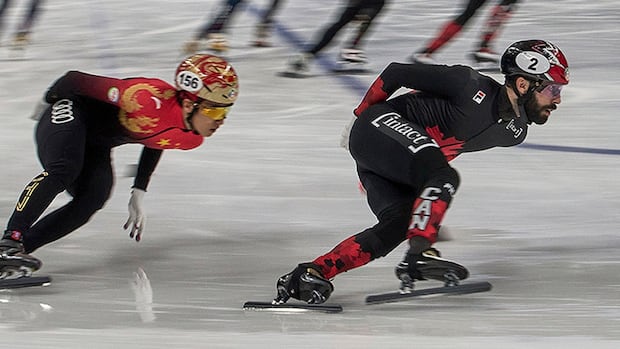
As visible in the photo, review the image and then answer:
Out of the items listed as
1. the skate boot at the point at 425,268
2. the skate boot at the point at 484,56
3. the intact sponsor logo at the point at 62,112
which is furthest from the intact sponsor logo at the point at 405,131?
the skate boot at the point at 484,56

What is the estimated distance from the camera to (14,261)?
3.75 metres

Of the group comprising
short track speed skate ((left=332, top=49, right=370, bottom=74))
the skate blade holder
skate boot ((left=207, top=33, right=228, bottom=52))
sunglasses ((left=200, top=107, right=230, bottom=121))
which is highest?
sunglasses ((left=200, top=107, right=230, bottom=121))

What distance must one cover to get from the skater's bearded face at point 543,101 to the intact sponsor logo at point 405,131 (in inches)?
15.4

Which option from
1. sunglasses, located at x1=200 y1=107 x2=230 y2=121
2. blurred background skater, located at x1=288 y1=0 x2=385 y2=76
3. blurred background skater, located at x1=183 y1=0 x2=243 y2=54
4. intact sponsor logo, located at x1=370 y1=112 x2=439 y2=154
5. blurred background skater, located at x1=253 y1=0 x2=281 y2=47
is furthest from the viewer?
blurred background skater, located at x1=253 y1=0 x2=281 y2=47

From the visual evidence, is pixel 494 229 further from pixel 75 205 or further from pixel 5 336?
pixel 5 336

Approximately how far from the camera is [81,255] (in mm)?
4379

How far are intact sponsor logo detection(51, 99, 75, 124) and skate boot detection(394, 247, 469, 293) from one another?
4.41 feet

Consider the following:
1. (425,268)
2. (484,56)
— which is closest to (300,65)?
(484,56)

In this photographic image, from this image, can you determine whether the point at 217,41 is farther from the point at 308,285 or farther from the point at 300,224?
the point at 308,285

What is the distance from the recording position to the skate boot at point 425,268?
11.3 feet

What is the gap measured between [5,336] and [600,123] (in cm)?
400

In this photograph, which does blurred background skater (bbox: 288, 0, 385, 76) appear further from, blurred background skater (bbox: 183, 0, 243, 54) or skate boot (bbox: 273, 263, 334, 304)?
skate boot (bbox: 273, 263, 334, 304)

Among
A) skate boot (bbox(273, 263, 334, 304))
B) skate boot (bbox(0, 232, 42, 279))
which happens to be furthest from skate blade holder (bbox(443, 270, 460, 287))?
skate boot (bbox(0, 232, 42, 279))

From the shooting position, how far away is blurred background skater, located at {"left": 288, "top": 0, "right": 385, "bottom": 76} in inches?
286
